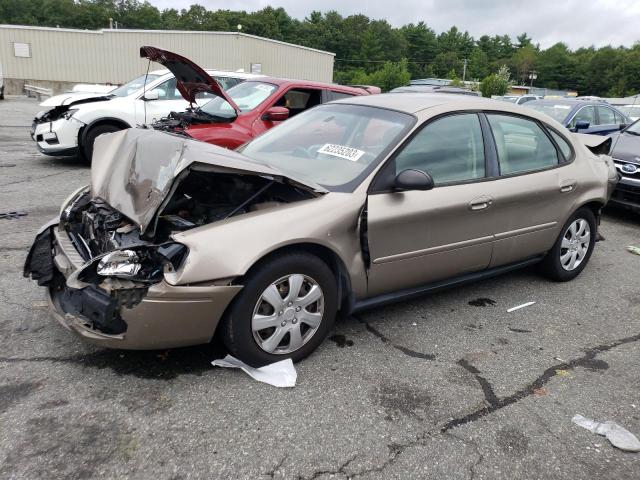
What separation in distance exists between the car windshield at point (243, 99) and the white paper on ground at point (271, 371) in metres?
4.63

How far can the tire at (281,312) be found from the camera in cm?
280

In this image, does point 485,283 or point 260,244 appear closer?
point 260,244

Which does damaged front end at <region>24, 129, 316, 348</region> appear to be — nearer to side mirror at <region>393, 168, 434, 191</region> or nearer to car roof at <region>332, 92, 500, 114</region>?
side mirror at <region>393, 168, 434, 191</region>

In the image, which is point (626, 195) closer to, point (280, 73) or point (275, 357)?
point (275, 357)

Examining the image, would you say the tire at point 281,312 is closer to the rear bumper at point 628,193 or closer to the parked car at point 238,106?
the parked car at point 238,106

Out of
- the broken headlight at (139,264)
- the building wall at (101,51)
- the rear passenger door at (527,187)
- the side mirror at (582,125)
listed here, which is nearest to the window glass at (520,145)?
the rear passenger door at (527,187)

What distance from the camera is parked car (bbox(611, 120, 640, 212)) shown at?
6.80m

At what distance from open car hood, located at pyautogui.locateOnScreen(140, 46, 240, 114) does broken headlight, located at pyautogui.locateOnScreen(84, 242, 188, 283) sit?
3.50 meters

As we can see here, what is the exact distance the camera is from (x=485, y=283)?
463cm

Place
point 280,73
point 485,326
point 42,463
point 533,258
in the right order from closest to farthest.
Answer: point 42,463, point 485,326, point 533,258, point 280,73

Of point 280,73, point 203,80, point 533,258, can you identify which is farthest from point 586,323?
point 280,73

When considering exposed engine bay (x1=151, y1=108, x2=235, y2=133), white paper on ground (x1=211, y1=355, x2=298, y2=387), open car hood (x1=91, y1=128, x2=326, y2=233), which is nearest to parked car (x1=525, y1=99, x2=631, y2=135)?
exposed engine bay (x1=151, y1=108, x2=235, y2=133)

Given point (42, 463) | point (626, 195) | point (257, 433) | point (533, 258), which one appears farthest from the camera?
point (626, 195)

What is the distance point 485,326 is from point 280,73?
32.6m
